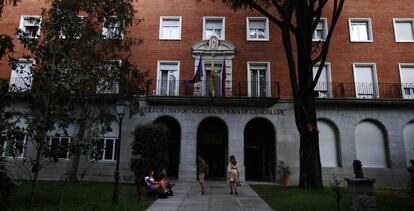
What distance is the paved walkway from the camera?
11363 millimetres

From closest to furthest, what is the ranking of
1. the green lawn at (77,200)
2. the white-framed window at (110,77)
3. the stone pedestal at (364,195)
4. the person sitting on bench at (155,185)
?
the stone pedestal at (364,195) < the green lawn at (77,200) < the person sitting on bench at (155,185) < the white-framed window at (110,77)

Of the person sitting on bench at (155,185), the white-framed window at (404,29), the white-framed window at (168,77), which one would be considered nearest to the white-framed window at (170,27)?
the white-framed window at (168,77)

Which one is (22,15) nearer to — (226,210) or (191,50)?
(191,50)

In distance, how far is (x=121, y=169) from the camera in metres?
21.0

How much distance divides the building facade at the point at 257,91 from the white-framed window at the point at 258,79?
0.07 m

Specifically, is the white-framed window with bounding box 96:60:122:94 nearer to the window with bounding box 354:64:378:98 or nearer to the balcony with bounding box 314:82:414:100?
the balcony with bounding box 314:82:414:100

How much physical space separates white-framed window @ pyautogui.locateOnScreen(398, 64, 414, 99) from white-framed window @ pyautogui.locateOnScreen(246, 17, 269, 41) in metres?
8.86

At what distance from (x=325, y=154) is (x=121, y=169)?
12.6 meters

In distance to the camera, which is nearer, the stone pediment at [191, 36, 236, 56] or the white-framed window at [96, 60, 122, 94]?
the white-framed window at [96, 60, 122, 94]

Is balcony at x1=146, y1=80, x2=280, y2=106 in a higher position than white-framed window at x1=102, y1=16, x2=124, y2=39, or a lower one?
lower

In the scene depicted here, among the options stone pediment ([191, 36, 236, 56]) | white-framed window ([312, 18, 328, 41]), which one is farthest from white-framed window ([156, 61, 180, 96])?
white-framed window ([312, 18, 328, 41])

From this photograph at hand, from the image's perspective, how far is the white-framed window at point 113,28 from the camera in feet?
63.0

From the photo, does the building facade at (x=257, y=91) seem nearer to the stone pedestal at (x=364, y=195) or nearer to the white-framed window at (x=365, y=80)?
the white-framed window at (x=365, y=80)

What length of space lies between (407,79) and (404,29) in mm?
3547
